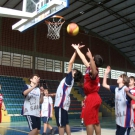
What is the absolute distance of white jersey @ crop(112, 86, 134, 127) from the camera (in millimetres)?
3853

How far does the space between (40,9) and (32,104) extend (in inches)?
98.5

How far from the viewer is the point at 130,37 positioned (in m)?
23.8

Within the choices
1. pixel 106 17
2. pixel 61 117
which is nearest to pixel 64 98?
pixel 61 117

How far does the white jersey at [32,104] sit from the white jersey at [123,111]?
5.49ft

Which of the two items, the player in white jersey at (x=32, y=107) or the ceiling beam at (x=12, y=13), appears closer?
the player in white jersey at (x=32, y=107)

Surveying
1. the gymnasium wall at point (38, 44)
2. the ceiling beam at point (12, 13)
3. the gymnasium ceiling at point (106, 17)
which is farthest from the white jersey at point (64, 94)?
the gymnasium ceiling at point (106, 17)

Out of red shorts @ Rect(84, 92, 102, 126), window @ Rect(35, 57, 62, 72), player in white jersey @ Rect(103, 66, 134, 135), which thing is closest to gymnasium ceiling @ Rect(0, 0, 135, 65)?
window @ Rect(35, 57, 62, 72)

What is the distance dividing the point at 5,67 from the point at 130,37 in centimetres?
1359

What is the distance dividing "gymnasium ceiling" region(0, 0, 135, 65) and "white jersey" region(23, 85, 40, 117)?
1414 centimetres

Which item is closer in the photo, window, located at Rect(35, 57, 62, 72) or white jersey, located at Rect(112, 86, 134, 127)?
white jersey, located at Rect(112, 86, 134, 127)

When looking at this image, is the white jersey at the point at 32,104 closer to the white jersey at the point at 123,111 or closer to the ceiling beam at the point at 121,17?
the white jersey at the point at 123,111

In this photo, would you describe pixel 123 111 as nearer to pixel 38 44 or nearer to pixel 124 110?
pixel 124 110

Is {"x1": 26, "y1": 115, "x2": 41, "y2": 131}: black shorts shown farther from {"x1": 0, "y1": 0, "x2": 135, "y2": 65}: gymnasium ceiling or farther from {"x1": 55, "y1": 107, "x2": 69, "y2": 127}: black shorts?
{"x1": 0, "y1": 0, "x2": 135, "y2": 65}: gymnasium ceiling

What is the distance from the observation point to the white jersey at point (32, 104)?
455 cm
